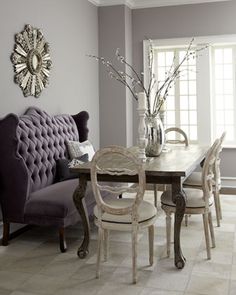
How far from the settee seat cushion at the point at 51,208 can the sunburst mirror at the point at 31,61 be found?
1.23 meters

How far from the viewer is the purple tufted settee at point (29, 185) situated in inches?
141

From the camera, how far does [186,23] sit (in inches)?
246

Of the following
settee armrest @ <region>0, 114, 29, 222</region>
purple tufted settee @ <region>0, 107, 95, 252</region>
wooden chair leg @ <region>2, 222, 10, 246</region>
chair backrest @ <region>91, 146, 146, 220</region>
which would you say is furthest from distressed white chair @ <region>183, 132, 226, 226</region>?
wooden chair leg @ <region>2, 222, 10, 246</region>

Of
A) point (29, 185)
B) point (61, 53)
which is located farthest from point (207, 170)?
point (61, 53)

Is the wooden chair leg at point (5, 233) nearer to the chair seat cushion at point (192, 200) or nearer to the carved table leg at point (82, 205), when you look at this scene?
Result: the carved table leg at point (82, 205)

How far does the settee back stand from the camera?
3645 millimetres

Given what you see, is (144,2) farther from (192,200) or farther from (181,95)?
(192,200)

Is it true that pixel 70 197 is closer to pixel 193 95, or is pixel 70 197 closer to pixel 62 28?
pixel 62 28

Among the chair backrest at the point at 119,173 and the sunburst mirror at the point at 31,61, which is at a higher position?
the sunburst mirror at the point at 31,61

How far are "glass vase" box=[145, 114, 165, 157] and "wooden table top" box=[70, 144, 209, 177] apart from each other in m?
0.09

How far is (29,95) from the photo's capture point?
444cm

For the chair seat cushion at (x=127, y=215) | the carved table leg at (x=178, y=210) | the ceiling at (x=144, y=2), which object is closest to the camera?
the chair seat cushion at (x=127, y=215)

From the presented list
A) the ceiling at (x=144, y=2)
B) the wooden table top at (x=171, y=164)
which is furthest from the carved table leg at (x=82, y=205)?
the ceiling at (x=144, y=2)

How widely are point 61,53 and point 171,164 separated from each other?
2.47m
